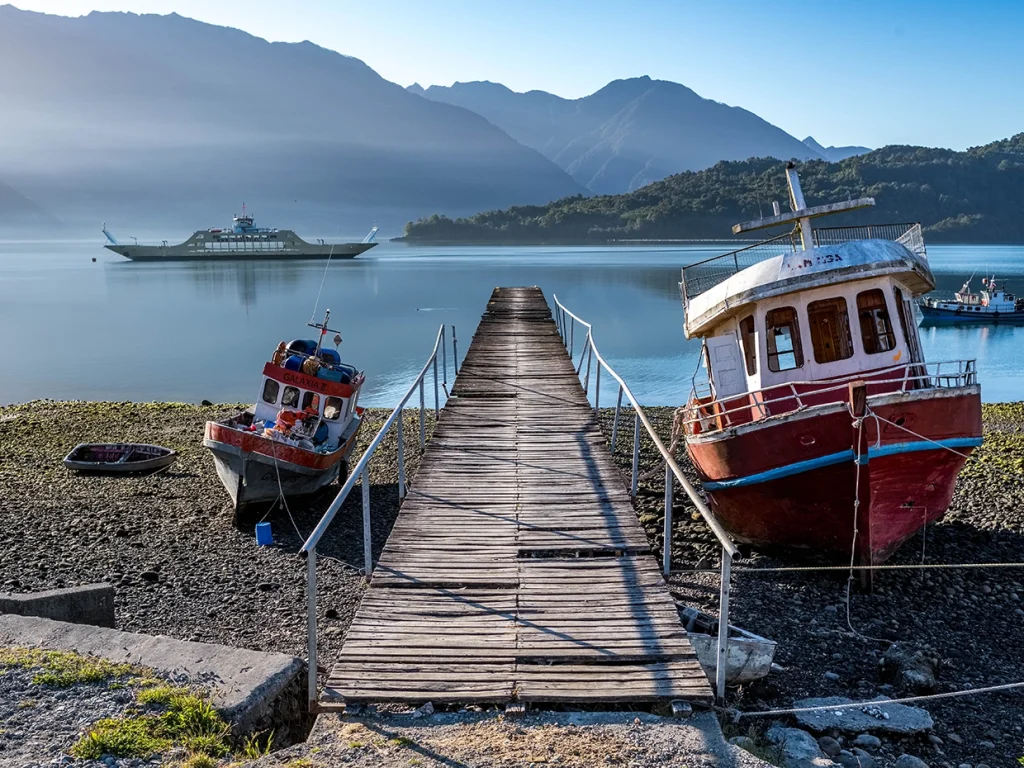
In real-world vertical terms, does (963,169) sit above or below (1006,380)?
above

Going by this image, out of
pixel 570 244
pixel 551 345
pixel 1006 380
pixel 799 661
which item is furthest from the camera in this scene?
pixel 570 244

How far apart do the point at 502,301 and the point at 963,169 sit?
6296 inches

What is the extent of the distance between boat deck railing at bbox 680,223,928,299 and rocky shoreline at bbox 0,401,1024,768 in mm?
3775

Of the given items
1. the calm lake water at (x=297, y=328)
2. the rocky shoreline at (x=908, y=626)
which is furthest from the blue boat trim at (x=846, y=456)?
the calm lake water at (x=297, y=328)

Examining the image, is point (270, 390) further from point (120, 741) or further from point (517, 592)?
point (120, 741)

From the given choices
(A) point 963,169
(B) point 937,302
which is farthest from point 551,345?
(A) point 963,169

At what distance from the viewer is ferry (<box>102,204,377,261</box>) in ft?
414

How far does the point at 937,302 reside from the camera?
5328 centimetres

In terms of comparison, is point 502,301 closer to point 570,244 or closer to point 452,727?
point 452,727

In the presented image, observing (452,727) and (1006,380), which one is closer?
(452,727)

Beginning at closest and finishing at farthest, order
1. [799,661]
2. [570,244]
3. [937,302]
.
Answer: [799,661], [937,302], [570,244]

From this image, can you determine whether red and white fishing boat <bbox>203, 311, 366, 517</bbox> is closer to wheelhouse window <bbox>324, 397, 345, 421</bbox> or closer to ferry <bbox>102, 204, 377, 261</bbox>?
wheelhouse window <bbox>324, 397, 345, 421</bbox>

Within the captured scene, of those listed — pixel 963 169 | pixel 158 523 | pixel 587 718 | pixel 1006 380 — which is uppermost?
pixel 963 169

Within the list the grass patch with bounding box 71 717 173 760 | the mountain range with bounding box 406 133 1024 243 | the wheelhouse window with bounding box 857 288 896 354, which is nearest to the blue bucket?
the grass patch with bounding box 71 717 173 760
